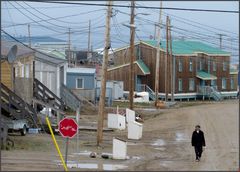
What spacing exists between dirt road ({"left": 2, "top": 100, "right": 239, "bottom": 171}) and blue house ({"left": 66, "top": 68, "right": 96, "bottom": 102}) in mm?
13442

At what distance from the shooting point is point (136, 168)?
2044 cm

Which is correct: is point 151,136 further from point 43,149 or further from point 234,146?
point 43,149

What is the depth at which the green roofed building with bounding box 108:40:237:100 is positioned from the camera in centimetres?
7106

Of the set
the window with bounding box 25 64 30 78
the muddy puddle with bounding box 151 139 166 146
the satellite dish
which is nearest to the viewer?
the satellite dish

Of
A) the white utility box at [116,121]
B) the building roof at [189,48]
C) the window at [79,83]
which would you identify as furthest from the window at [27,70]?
the building roof at [189,48]

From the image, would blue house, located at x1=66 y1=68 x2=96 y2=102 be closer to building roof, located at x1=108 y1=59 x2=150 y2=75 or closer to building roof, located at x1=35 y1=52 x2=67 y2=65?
building roof, located at x1=35 y1=52 x2=67 y2=65

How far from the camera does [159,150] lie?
88.7ft

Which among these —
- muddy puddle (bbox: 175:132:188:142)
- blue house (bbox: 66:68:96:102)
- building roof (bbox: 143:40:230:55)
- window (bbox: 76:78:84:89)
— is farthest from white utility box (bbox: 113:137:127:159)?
building roof (bbox: 143:40:230:55)

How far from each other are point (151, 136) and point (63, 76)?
613 inches

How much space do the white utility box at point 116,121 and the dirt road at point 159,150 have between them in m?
1.34

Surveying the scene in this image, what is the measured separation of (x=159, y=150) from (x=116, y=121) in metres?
9.36

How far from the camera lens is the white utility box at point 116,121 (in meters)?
36.0

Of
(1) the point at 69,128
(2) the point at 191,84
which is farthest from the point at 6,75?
(2) the point at 191,84

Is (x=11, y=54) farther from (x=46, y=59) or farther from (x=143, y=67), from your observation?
(x=143, y=67)
